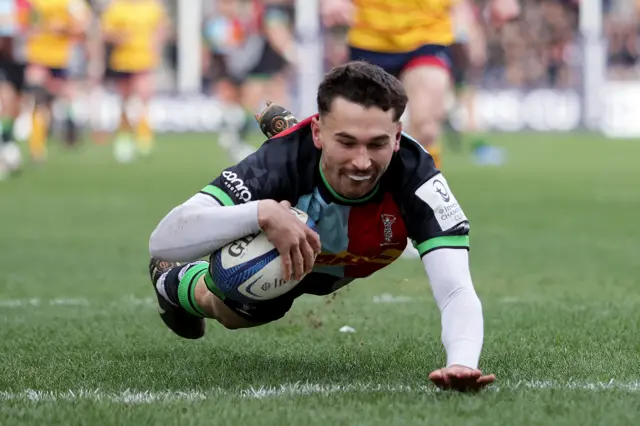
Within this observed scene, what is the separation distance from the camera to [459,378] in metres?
3.88

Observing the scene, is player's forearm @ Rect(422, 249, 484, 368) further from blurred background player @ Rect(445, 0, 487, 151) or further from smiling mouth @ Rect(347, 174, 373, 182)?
blurred background player @ Rect(445, 0, 487, 151)

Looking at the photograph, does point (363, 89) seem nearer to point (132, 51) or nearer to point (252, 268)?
point (252, 268)

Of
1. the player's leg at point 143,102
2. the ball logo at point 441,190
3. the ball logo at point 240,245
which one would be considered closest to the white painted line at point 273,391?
the ball logo at point 240,245

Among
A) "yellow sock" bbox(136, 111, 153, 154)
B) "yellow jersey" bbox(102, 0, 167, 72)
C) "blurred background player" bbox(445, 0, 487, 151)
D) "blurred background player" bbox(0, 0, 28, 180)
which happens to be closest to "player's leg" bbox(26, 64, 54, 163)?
"blurred background player" bbox(0, 0, 28, 180)

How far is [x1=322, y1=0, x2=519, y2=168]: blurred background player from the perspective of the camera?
8.23m

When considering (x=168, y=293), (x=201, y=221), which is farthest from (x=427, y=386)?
(x=168, y=293)

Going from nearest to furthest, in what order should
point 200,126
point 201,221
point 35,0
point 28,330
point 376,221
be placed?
point 201,221
point 376,221
point 28,330
point 35,0
point 200,126

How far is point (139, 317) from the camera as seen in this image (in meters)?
6.00

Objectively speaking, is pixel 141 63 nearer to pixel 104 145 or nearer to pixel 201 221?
pixel 104 145

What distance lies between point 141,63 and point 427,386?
58.8ft

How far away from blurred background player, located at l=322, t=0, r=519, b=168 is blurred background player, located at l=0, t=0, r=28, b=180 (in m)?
7.25

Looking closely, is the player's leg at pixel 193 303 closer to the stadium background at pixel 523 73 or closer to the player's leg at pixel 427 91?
the player's leg at pixel 427 91

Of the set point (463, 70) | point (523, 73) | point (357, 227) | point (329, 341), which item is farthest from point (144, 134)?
point (357, 227)

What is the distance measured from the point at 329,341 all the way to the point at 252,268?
45.0 inches
